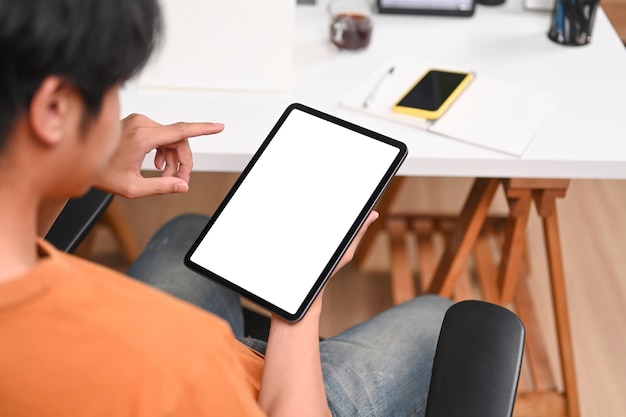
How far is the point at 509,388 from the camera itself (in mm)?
809

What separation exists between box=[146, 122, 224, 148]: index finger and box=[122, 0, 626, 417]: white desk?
112mm

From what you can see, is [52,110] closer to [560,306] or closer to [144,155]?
[144,155]

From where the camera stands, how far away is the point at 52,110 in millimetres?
492

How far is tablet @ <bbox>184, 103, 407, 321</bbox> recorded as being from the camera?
2.78ft

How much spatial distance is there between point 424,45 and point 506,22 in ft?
0.62

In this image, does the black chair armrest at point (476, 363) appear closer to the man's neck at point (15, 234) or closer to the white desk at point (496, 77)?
the white desk at point (496, 77)

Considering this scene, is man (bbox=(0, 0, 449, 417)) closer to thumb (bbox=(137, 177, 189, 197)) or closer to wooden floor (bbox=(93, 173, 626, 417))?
A: thumb (bbox=(137, 177, 189, 197))

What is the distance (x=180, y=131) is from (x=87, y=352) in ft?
1.67

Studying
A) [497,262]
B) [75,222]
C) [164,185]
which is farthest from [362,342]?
[497,262]

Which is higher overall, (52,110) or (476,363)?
(52,110)

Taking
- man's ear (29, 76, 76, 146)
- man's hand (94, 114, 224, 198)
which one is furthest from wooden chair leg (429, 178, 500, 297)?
man's ear (29, 76, 76, 146)

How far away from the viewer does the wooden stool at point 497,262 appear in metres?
1.32

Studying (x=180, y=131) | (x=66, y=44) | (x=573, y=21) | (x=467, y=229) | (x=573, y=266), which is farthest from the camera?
(x=573, y=266)

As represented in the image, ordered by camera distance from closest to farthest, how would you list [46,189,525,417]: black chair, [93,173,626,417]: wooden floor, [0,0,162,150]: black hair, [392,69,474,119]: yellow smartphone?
[0,0,162,150]: black hair < [46,189,525,417]: black chair < [392,69,474,119]: yellow smartphone < [93,173,626,417]: wooden floor
